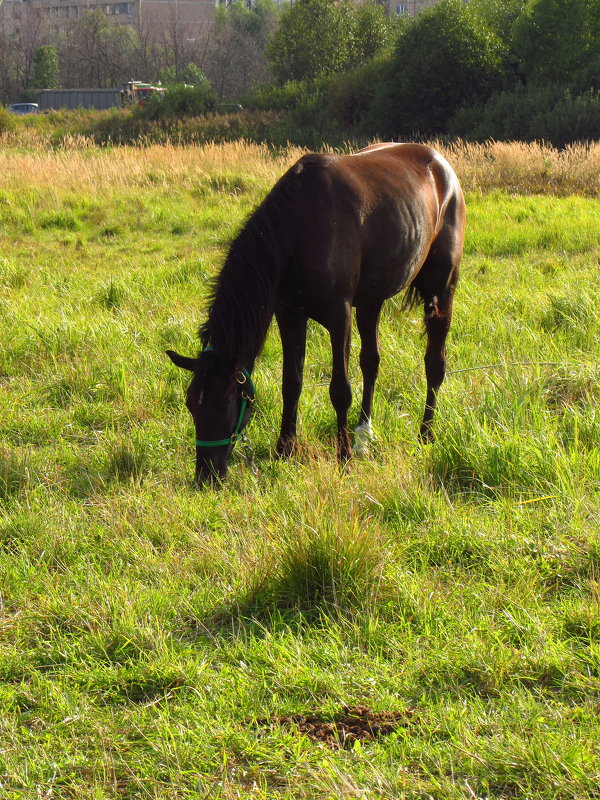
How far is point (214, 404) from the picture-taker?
158 inches

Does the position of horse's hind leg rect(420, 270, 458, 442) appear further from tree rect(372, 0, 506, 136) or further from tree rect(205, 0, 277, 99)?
tree rect(205, 0, 277, 99)

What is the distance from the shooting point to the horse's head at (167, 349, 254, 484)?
13.0ft

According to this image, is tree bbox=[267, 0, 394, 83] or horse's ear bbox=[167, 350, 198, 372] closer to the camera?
horse's ear bbox=[167, 350, 198, 372]

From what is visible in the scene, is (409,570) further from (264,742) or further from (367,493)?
(264,742)

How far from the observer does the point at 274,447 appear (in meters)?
4.69

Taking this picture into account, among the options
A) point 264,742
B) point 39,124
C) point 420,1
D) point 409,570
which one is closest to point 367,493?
point 409,570

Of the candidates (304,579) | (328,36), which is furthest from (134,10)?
(304,579)

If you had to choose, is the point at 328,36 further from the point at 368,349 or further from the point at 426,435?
the point at 426,435

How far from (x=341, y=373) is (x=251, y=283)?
2.71 ft

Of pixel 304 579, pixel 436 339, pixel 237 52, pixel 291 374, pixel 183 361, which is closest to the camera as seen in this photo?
pixel 304 579

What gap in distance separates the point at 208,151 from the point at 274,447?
46.0ft

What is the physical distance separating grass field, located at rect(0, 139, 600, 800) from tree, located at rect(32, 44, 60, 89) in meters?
66.8

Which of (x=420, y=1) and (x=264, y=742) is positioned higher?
(x=420, y=1)

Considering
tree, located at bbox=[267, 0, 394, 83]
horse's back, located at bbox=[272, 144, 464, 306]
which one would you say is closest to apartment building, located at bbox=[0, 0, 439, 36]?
tree, located at bbox=[267, 0, 394, 83]
